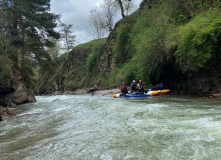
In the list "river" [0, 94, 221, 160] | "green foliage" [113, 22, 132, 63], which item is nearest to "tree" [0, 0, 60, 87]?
"green foliage" [113, 22, 132, 63]

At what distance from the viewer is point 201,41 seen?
10.3 metres

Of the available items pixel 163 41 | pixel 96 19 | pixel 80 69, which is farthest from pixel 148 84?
pixel 80 69

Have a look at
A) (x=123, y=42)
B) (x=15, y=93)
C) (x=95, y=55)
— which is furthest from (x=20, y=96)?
(x=95, y=55)

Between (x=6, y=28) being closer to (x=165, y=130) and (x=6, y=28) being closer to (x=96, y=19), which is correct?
(x=165, y=130)

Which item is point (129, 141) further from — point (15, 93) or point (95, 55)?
point (95, 55)

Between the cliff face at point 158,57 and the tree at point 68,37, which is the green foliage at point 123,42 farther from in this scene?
the tree at point 68,37

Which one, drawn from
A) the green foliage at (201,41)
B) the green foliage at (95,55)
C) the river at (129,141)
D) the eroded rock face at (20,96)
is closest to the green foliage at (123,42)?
the green foliage at (95,55)

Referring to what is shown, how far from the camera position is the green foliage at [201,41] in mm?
10141

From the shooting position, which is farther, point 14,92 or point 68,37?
point 68,37

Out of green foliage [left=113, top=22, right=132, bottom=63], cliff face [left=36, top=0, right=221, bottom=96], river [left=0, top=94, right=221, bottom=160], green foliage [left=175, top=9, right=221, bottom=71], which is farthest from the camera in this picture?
green foliage [left=113, top=22, right=132, bottom=63]

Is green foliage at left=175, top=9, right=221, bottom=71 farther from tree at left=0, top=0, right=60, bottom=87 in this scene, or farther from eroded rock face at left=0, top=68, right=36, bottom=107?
eroded rock face at left=0, top=68, right=36, bottom=107

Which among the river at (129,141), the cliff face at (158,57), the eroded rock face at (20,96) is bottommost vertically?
the river at (129,141)

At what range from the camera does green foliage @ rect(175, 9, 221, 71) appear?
1014cm

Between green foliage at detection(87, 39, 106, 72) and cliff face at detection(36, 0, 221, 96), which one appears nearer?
cliff face at detection(36, 0, 221, 96)
